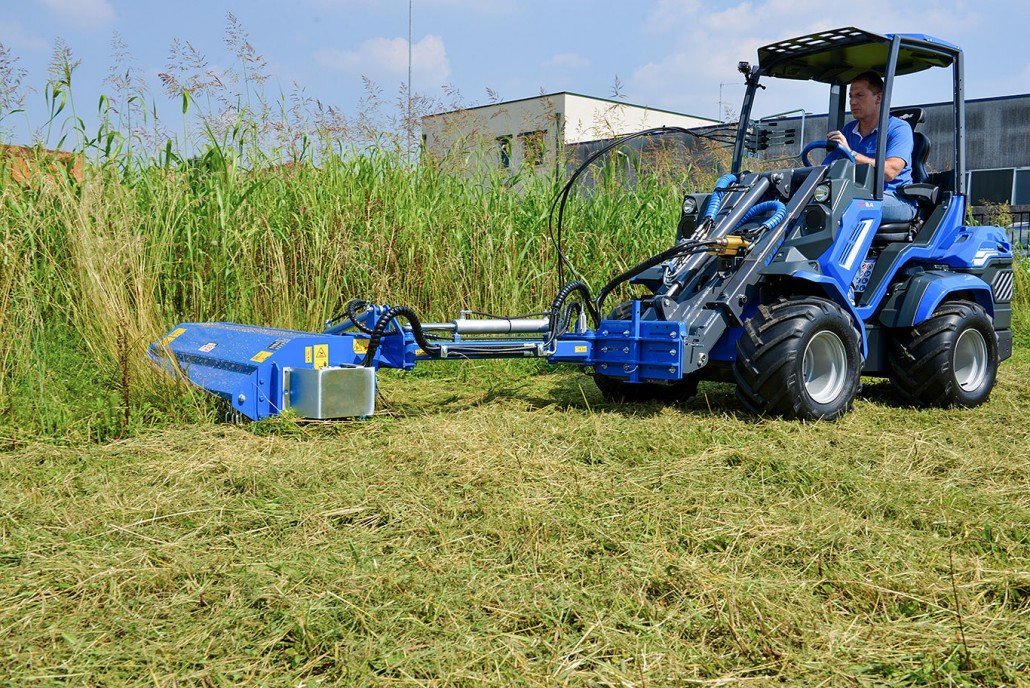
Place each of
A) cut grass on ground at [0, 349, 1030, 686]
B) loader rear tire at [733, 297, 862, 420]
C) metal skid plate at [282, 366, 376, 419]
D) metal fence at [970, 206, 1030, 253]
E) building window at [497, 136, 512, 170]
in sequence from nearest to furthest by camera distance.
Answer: cut grass on ground at [0, 349, 1030, 686]
metal skid plate at [282, 366, 376, 419]
loader rear tire at [733, 297, 862, 420]
building window at [497, 136, 512, 170]
metal fence at [970, 206, 1030, 253]

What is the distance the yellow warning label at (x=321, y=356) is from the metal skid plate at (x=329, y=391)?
0.13 metres

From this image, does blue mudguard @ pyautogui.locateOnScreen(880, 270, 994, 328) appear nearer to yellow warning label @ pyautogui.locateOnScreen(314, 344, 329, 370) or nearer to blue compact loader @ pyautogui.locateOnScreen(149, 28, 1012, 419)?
blue compact loader @ pyautogui.locateOnScreen(149, 28, 1012, 419)

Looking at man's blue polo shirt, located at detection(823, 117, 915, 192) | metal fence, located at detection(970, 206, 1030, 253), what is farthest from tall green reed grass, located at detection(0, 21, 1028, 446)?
metal fence, located at detection(970, 206, 1030, 253)

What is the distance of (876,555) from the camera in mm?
2797

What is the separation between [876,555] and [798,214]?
270 cm

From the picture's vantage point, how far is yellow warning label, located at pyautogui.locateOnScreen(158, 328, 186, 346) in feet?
15.6

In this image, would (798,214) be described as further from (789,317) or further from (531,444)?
(531,444)

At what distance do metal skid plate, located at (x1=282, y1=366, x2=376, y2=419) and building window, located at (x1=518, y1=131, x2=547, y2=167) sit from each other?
3.83 meters

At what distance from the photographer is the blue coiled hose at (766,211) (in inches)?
198

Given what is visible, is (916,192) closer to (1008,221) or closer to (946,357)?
(946,357)

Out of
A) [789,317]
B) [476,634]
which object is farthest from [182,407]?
[789,317]

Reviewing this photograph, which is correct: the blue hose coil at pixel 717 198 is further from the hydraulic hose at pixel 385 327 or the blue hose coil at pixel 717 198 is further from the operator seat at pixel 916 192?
the hydraulic hose at pixel 385 327

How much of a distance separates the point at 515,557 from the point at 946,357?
344 centimetres

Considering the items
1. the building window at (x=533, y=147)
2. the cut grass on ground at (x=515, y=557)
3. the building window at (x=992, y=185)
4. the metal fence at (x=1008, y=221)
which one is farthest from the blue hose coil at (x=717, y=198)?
the building window at (x=992, y=185)
